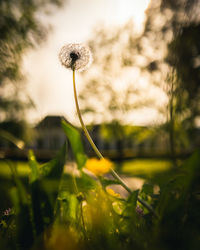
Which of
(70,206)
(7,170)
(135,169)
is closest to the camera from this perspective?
(70,206)

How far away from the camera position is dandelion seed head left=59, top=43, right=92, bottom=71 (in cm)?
56

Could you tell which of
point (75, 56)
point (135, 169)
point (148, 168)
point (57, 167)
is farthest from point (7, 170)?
point (57, 167)

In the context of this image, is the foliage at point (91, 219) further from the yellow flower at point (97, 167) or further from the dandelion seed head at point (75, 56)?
the dandelion seed head at point (75, 56)

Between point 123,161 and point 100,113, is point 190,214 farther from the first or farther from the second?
point 123,161

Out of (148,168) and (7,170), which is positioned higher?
(7,170)

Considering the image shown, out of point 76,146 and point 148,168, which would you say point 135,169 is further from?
point 76,146

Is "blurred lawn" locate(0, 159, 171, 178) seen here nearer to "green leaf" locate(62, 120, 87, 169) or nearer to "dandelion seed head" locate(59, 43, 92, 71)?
"green leaf" locate(62, 120, 87, 169)

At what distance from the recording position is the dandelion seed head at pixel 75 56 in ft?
1.84

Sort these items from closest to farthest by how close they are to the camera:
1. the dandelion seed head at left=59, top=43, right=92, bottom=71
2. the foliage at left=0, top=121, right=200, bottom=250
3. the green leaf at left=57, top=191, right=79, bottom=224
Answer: the foliage at left=0, top=121, right=200, bottom=250, the green leaf at left=57, top=191, right=79, bottom=224, the dandelion seed head at left=59, top=43, right=92, bottom=71

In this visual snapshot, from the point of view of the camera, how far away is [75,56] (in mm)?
583

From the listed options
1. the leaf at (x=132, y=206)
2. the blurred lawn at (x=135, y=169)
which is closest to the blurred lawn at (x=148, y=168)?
the blurred lawn at (x=135, y=169)

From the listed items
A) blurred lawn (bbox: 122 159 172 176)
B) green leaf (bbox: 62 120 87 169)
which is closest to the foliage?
green leaf (bbox: 62 120 87 169)

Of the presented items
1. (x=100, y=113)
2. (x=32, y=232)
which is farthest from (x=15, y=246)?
(x=100, y=113)

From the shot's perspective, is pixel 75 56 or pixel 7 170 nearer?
pixel 75 56
